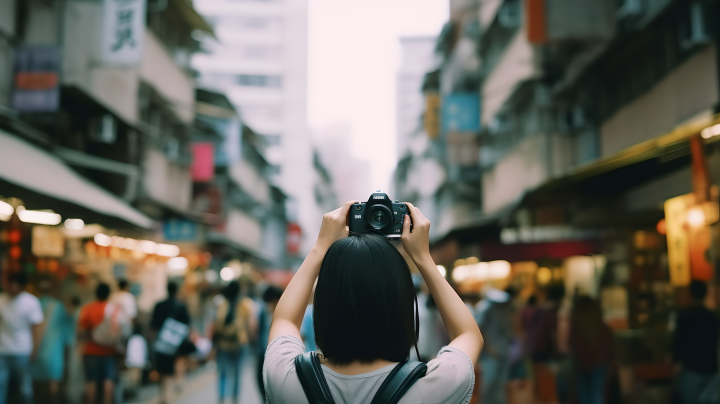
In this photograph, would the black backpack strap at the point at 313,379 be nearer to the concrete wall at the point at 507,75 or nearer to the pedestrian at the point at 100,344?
the pedestrian at the point at 100,344

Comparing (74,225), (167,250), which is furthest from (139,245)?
(74,225)

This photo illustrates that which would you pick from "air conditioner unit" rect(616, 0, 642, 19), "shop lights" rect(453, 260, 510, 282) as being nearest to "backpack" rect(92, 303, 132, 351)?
"air conditioner unit" rect(616, 0, 642, 19)

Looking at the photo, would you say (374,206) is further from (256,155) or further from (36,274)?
(256,155)

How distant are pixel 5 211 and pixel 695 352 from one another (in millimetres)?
8169

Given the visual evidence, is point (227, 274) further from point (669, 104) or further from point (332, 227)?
point (332, 227)

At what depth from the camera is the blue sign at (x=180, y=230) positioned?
1590 cm

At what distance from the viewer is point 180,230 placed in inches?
630

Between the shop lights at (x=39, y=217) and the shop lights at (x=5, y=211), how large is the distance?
221mm

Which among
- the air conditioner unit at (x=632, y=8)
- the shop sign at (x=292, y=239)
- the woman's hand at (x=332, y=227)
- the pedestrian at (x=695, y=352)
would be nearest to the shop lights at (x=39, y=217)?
the pedestrian at (x=695, y=352)

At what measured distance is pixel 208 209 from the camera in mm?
21797

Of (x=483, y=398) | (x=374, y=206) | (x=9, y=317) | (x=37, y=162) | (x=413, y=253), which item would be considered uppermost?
(x=37, y=162)

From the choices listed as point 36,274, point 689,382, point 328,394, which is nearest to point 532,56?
point 689,382

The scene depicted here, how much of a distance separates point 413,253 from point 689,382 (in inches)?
207

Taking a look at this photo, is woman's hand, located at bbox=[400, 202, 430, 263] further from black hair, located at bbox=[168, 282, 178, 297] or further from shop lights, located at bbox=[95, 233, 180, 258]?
shop lights, located at bbox=[95, 233, 180, 258]
